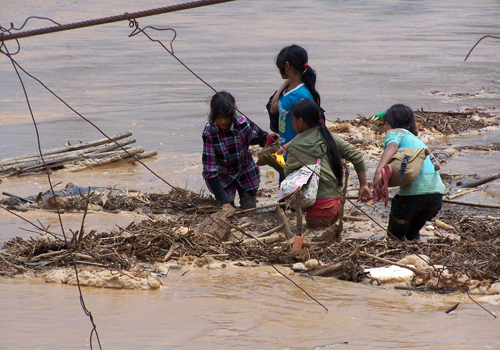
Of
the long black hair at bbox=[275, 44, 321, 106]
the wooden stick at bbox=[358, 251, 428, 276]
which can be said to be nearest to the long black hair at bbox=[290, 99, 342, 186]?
the long black hair at bbox=[275, 44, 321, 106]

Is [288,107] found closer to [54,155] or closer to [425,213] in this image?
[425,213]

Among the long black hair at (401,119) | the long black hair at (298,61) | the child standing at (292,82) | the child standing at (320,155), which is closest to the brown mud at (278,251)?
the child standing at (320,155)

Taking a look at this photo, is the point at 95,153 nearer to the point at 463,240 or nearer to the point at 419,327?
the point at 463,240

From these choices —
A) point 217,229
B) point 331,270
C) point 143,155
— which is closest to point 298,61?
point 217,229

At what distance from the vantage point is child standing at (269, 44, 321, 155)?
4.30 meters

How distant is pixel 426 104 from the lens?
10297 mm

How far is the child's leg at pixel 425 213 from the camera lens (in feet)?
12.5

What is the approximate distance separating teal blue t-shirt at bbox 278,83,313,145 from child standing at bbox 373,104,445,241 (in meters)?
0.75

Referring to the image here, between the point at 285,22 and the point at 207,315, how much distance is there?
25.2 meters

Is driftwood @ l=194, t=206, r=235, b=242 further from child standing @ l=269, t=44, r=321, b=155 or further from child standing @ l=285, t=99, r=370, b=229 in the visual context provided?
child standing @ l=269, t=44, r=321, b=155

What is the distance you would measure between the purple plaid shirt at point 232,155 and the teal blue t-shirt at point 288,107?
0.84 feet

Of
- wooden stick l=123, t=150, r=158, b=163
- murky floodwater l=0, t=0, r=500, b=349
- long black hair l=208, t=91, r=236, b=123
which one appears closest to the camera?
murky floodwater l=0, t=0, r=500, b=349

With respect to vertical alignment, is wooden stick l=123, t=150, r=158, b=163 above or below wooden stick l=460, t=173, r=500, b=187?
below

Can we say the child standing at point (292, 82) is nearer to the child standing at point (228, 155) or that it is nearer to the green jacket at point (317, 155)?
the green jacket at point (317, 155)
